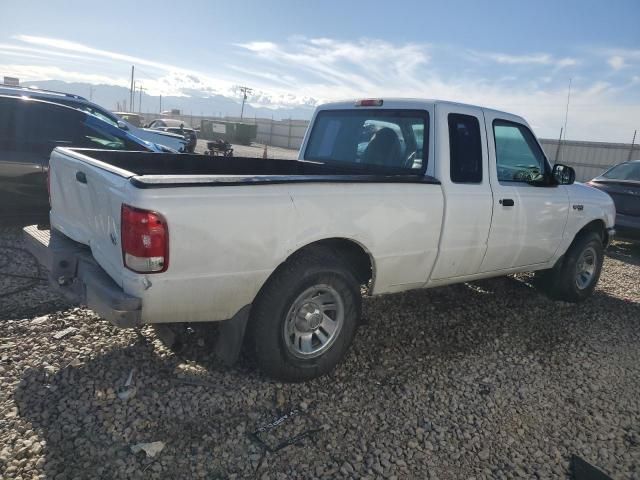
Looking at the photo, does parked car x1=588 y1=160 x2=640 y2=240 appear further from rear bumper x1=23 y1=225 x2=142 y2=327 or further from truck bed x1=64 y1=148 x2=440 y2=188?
rear bumper x1=23 y1=225 x2=142 y2=327

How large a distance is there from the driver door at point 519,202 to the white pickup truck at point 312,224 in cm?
2

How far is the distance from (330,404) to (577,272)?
12.3 ft

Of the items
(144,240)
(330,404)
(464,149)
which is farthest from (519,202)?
(144,240)

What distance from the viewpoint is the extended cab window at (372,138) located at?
420 cm

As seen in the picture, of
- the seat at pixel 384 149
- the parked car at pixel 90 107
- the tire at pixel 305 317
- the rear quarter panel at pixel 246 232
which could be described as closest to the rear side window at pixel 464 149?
the seat at pixel 384 149

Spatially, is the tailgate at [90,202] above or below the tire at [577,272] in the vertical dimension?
above

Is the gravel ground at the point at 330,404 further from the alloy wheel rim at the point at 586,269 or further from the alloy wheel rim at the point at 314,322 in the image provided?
the alloy wheel rim at the point at 586,269

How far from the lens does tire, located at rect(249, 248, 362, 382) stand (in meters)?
3.20

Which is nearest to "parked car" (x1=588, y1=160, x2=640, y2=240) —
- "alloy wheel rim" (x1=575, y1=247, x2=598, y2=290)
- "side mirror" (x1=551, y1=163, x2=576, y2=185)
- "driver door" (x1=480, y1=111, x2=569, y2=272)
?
"alloy wheel rim" (x1=575, y1=247, x2=598, y2=290)

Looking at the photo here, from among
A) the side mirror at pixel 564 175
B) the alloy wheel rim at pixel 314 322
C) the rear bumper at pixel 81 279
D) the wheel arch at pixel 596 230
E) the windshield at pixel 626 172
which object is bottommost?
→ the alloy wheel rim at pixel 314 322

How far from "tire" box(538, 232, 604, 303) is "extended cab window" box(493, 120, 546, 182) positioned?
1.14m

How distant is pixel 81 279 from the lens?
3145 millimetres

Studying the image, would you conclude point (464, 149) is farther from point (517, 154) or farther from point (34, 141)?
point (34, 141)

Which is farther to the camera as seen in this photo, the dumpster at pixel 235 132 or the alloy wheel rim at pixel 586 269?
the dumpster at pixel 235 132
